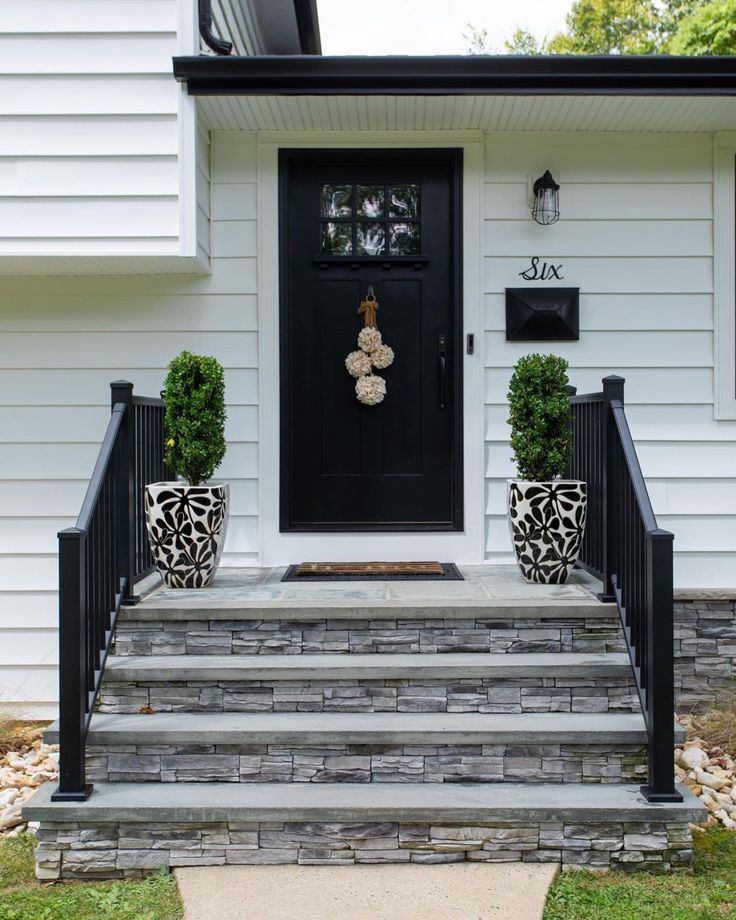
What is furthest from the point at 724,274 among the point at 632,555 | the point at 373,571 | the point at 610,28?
the point at 610,28

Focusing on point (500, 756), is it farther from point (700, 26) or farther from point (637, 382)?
point (700, 26)

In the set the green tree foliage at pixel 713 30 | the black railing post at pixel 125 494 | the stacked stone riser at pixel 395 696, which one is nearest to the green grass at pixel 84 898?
the stacked stone riser at pixel 395 696

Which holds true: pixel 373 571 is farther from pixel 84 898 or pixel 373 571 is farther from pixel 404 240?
pixel 84 898

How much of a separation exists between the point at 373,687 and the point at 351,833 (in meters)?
0.53

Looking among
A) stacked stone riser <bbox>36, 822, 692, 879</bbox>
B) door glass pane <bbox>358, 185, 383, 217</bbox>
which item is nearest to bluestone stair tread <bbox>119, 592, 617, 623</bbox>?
stacked stone riser <bbox>36, 822, 692, 879</bbox>

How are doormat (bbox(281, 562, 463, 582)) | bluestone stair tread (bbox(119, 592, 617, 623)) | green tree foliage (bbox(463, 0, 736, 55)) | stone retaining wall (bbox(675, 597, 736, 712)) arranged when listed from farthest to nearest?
green tree foliage (bbox(463, 0, 736, 55))
stone retaining wall (bbox(675, 597, 736, 712))
doormat (bbox(281, 562, 463, 582))
bluestone stair tread (bbox(119, 592, 617, 623))

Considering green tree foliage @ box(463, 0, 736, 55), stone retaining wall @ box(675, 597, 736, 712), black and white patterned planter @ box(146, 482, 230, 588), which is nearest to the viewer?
black and white patterned planter @ box(146, 482, 230, 588)

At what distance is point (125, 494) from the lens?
3207 millimetres

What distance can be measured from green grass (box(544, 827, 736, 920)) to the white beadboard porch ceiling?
3.25m

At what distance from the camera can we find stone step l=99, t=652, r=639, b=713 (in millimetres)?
2895

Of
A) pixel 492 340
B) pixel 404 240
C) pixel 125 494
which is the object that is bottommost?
pixel 125 494

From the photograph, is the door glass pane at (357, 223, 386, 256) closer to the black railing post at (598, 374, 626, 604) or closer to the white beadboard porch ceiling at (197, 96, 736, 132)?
the white beadboard porch ceiling at (197, 96, 736, 132)

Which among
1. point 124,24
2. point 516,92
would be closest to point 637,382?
point 516,92

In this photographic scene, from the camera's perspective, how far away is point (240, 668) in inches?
114
